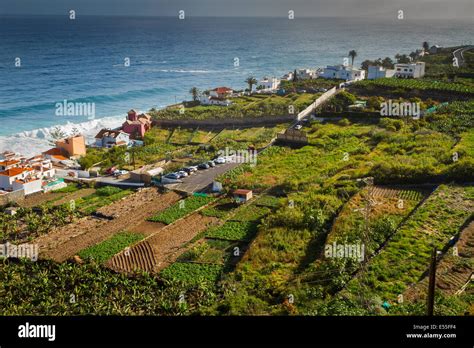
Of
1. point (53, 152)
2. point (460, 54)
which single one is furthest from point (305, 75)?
point (53, 152)

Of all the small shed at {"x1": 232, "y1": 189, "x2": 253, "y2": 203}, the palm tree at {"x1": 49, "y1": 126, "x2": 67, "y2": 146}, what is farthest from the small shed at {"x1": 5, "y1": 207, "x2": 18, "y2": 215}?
the palm tree at {"x1": 49, "y1": 126, "x2": 67, "y2": 146}

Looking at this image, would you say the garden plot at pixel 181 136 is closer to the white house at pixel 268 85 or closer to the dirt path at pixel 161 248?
the dirt path at pixel 161 248

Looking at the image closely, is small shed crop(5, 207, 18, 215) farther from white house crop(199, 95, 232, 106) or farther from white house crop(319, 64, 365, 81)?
white house crop(319, 64, 365, 81)

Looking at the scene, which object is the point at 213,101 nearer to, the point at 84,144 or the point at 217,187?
the point at 84,144
